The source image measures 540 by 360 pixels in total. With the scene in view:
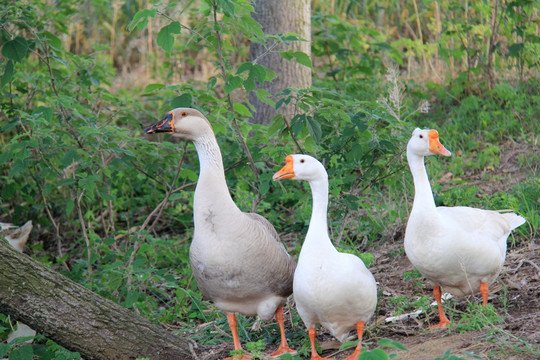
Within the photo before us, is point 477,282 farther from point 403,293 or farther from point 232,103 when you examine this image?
point 232,103

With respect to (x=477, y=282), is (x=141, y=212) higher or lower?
lower

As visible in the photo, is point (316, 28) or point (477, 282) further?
point (316, 28)

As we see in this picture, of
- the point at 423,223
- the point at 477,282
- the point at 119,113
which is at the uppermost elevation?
the point at 119,113

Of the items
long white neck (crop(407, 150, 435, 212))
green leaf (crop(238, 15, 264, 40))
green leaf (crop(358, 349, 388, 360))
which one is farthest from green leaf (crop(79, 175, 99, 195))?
green leaf (crop(358, 349, 388, 360))

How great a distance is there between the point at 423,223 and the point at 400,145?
4.22ft

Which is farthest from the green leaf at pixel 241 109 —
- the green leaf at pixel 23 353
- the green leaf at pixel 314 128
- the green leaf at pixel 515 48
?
the green leaf at pixel 515 48

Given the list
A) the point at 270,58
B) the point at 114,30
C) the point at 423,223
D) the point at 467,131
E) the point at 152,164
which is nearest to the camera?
the point at 423,223

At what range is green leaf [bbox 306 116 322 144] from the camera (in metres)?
4.93

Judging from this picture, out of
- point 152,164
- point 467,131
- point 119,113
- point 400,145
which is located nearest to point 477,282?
point 400,145

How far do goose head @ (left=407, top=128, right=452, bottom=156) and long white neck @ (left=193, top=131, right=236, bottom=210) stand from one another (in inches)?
52.2

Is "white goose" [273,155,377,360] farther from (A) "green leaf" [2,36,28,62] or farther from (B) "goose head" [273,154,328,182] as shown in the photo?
(A) "green leaf" [2,36,28,62]

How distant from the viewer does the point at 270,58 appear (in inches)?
298

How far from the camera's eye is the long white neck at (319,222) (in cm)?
421

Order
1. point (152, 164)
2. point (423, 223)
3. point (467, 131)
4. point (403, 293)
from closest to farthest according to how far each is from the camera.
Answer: point (423, 223)
point (403, 293)
point (152, 164)
point (467, 131)
